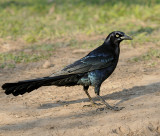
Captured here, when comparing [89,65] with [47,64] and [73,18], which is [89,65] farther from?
[73,18]

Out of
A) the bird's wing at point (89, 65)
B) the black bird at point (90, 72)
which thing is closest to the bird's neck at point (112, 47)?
the black bird at point (90, 72)

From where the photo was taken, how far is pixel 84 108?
5254mm

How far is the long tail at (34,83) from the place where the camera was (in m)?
4.86

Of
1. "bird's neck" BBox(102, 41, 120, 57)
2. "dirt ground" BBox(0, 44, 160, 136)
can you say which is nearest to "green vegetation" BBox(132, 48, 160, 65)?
"dirt ground" BBox(0, 44, 160, 136)

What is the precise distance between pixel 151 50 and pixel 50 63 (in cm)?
216

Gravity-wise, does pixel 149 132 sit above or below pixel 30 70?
above

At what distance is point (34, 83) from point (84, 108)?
830mm

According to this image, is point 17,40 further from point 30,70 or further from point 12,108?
point 12,108

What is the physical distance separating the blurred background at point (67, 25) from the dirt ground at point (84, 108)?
78 centimetres

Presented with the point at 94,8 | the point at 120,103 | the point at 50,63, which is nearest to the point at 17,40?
the point at 50,63

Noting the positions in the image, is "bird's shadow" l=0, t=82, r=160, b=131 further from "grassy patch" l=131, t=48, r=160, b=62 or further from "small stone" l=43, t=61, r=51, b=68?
"small stone" l=43, t=61, r=51, b=68

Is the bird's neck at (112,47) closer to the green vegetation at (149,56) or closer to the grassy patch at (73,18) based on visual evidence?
the green vegetation at (149,56)

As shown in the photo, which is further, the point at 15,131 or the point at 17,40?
the point at 17,40

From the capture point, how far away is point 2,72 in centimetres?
702
